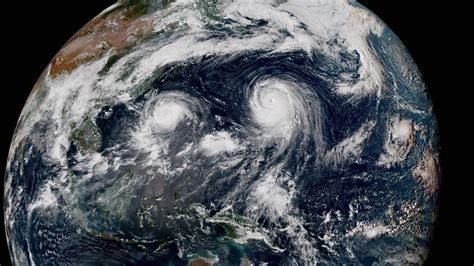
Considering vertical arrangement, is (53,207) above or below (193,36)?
below

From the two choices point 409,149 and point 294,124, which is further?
point 409,149

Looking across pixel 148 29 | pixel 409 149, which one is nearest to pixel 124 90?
pixel 148 29

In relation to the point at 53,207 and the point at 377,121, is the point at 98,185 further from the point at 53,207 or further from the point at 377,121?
the point at 377,121

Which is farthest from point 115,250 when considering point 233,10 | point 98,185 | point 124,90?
point 233,10

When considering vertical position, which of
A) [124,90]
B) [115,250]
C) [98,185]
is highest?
[124,90]

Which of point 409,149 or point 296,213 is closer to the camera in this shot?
point 296,213

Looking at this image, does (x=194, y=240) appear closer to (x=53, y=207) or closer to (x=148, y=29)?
(x=53, y=207)

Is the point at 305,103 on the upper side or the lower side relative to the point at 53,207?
upper
